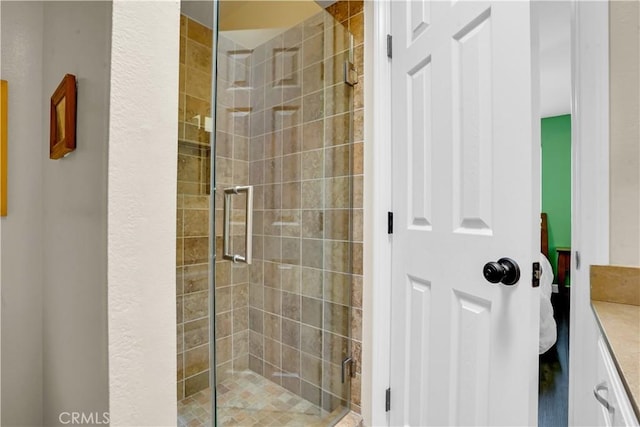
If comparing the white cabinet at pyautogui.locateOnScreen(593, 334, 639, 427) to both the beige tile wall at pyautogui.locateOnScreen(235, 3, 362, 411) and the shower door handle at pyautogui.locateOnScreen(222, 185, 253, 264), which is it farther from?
the shower door handle at pyautogui.locateOnScreen(222, 185, 253, 264)

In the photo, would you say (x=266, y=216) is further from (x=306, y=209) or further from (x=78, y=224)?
(x=78, y=224)

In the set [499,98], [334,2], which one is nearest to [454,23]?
[499,98]

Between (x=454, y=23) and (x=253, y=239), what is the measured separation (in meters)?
1.09

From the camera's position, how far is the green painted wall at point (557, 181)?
13.3 feet

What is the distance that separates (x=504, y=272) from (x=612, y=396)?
0.33 metres

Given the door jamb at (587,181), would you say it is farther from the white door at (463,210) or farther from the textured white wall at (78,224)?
the textured white wall at (78,224)

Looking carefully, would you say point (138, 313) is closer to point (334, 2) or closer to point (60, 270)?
point (60, 270)

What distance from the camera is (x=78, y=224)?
1.81 feet

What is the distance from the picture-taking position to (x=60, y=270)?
641 mm

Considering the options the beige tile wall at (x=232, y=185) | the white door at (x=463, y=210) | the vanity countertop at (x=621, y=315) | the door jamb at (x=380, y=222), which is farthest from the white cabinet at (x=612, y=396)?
the beige tile wall at (x=232, y=185)

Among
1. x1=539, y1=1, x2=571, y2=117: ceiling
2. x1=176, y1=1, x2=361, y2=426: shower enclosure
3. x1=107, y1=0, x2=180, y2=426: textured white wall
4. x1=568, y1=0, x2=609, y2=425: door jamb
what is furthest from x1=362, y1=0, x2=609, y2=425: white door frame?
x1=107, y1=0, x2=180, y2=426: textured white wall

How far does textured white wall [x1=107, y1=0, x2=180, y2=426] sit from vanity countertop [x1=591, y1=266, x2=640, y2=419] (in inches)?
30.7

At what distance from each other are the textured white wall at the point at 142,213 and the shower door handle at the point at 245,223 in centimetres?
74
